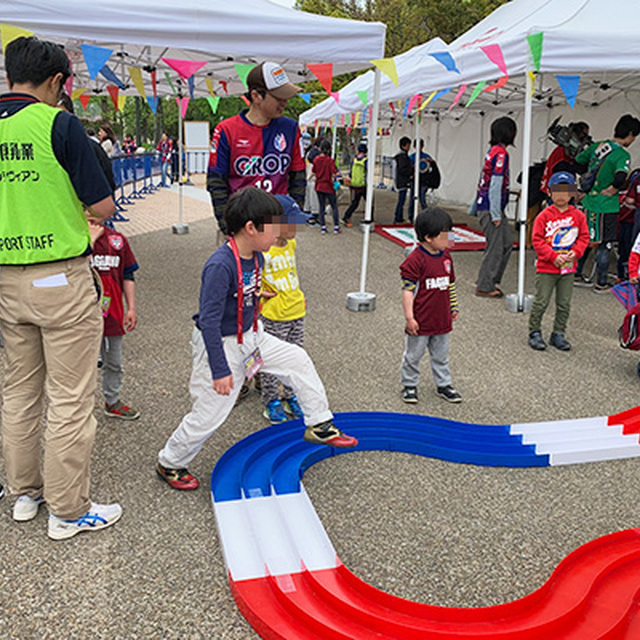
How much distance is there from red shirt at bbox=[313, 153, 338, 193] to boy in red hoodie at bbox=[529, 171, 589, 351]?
729 centimetres

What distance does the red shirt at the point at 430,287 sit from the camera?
13.5 feet

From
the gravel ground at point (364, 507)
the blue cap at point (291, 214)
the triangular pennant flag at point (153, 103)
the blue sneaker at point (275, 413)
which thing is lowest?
the gravel ground at point (364, 507)

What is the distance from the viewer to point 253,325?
309 cm

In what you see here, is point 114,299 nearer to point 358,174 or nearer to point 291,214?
point 291,214

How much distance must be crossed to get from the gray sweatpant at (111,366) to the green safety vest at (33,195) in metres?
1.43

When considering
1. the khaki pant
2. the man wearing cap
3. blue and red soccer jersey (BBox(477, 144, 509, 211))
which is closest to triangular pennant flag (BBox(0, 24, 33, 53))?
the man wearing cap

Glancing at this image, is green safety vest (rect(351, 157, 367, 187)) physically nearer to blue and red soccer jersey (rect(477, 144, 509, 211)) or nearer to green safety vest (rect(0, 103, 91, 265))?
blue and red soccer jersey (rect(477, 144, 509, 211))

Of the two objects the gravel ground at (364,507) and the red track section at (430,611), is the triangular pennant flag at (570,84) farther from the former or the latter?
the red track section at (430,611)

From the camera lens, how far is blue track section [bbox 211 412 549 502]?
10.4ft

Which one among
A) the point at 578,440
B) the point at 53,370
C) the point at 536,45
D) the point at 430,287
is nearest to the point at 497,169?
the point at 536,45

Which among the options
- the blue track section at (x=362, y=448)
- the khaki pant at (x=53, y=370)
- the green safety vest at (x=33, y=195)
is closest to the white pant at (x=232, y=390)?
the blue track section at (x=362, y=448)

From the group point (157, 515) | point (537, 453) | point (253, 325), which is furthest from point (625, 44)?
point (157, 515)

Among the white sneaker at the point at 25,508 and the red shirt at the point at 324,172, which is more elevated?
the red shirt at the point at 324,172

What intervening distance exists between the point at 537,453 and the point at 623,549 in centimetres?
90
